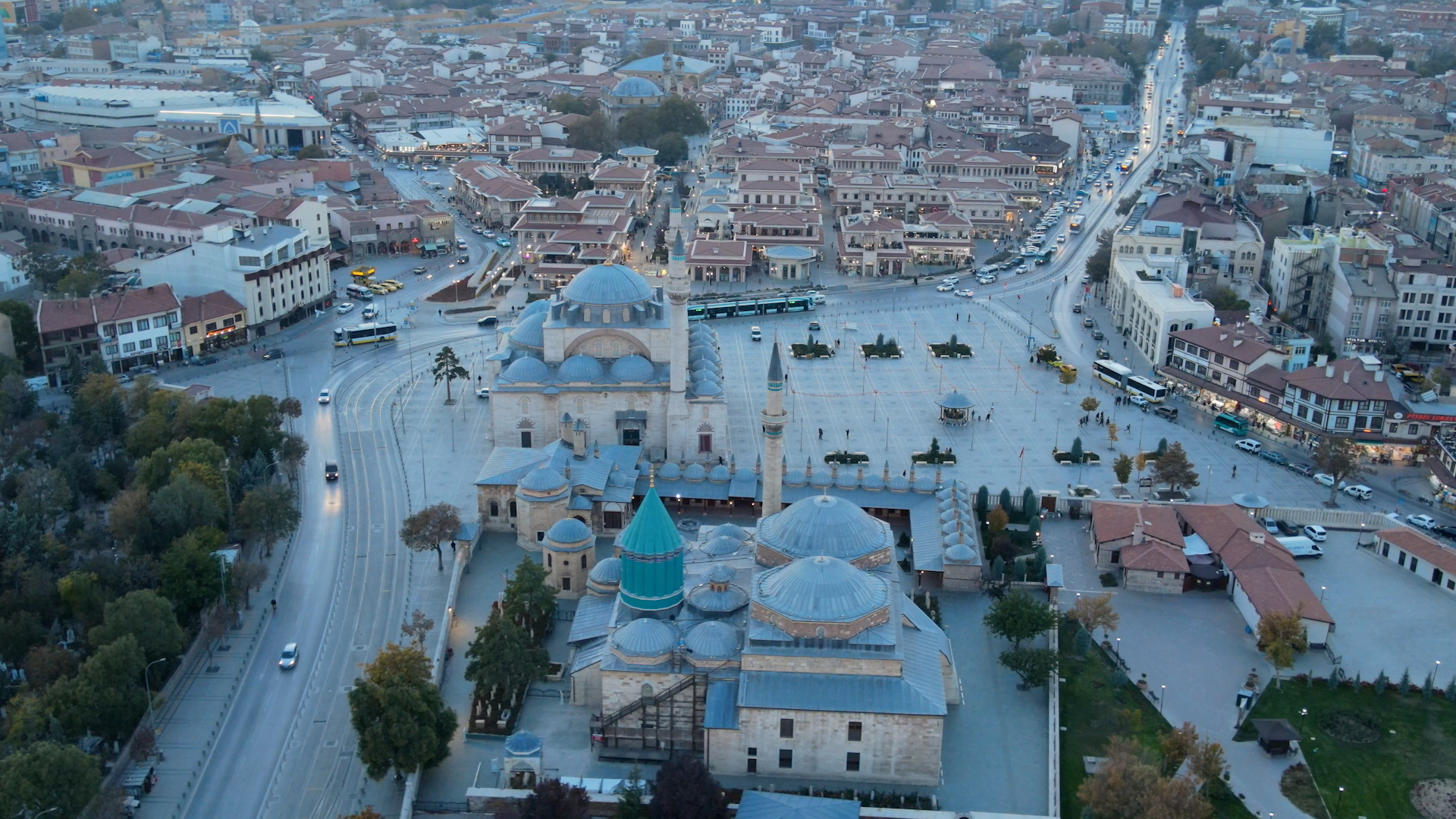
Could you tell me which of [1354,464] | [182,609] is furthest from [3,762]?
[1354,464]

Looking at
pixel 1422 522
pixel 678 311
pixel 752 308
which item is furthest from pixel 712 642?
pixel 752 308

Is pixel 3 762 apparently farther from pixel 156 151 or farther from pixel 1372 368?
pixel 156 151

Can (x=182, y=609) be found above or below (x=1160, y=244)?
below

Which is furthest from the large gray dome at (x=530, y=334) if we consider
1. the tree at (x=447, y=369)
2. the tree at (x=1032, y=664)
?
the tree at (x=1032, y=664)

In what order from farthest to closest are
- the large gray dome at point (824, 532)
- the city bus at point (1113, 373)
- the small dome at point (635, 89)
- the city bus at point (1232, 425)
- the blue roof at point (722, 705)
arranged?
the small dome at point (635, 89)
the city bus at point (1113, 373)
the city bus at point (1232, 425)
the large gray dome at point (824, 532)
the blue roof at point (722, 705)

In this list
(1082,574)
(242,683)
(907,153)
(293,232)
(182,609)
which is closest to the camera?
(242,683)

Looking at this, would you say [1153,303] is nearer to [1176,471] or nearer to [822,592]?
[1176,471]

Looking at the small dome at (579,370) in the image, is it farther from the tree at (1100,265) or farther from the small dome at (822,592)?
the tree at (1100,265)
